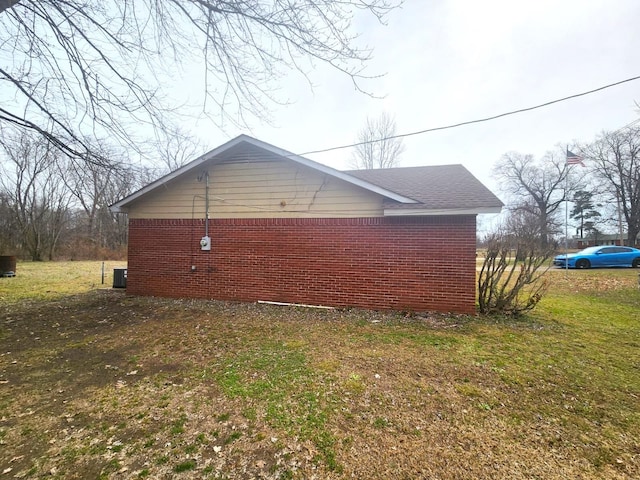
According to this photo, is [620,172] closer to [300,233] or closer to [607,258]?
[607,258]

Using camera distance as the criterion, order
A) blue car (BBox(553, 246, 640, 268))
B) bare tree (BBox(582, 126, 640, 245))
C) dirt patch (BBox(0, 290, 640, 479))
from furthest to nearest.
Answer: bare tree (BBox(582, 126, 640, 245)), blue car (BBox(553, 246, 640, 268)), dirt patch (BBox(0, 290, 640, 479))

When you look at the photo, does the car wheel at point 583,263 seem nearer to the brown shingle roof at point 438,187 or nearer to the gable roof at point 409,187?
the brown shingle roof at point 438,187

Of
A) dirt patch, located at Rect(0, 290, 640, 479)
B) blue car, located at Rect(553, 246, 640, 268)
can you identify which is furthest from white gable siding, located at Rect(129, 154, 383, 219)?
blue car, located at Rect(553, 246, 640, 268)

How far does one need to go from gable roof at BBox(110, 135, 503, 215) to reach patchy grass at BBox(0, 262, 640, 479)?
8.20 ft

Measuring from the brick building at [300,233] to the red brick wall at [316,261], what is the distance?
0.08 ft

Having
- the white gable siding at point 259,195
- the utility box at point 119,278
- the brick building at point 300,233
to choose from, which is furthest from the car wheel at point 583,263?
the utility box at point 119,278

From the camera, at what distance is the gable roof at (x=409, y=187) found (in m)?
6.65

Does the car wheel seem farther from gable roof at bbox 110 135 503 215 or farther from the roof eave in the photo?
the roof eave

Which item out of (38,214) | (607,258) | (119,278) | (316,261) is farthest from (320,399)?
(38,214)

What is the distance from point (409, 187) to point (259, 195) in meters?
4.14

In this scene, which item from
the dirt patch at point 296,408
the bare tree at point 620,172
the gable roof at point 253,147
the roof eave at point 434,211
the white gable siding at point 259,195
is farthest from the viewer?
the bare tree at point 620,172

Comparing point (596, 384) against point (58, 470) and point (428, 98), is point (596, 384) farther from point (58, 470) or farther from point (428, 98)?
point (428, 98)

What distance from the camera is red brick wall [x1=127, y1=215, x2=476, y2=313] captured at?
6.94 metres

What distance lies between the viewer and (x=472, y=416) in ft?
9.70
